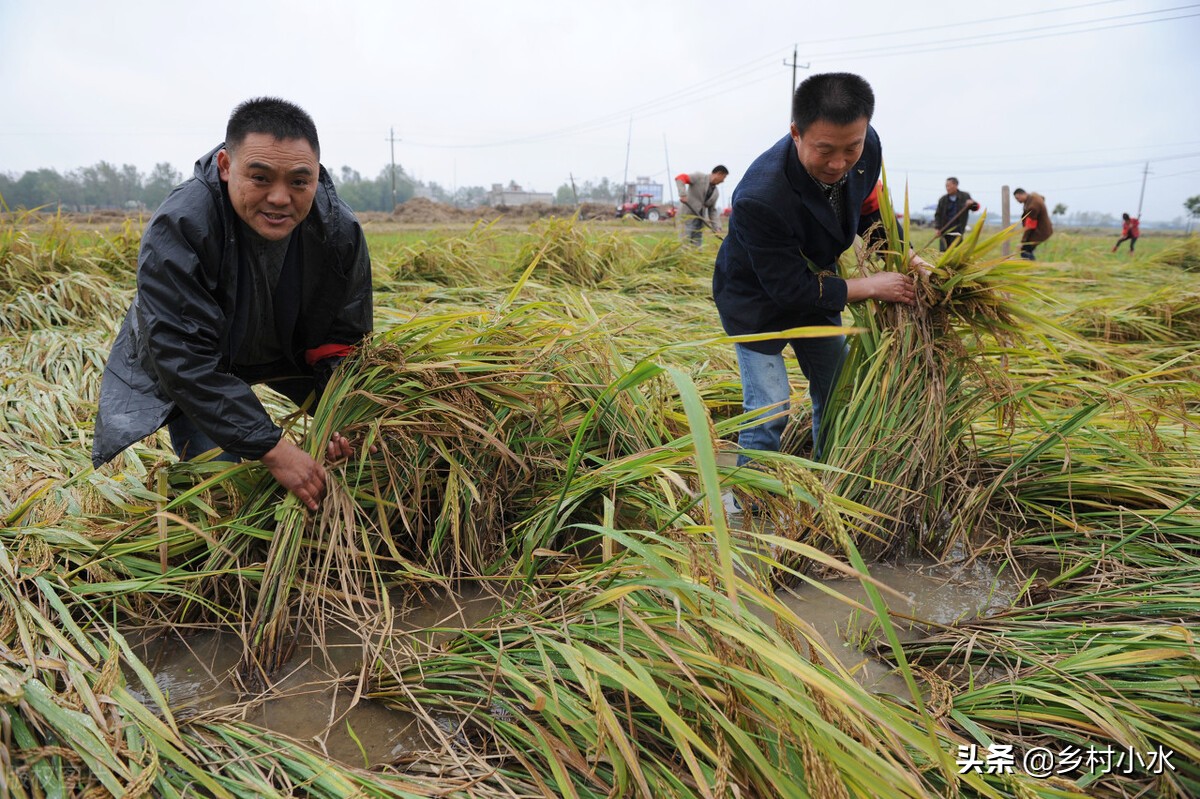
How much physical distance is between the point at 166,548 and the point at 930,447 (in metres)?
2.07

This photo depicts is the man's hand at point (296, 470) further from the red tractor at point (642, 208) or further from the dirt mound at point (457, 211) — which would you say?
the dirt mound at point (457, 211)

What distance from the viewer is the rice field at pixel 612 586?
1113 mm

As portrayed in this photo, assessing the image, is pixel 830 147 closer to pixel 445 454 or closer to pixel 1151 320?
pixel 445 454

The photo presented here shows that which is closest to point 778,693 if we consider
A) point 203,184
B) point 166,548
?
point 166,548

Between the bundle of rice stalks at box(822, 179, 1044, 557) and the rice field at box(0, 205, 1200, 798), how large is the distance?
11 millimetres

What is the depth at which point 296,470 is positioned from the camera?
1666 millimetres

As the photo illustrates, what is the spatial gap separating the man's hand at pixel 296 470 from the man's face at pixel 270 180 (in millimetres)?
507

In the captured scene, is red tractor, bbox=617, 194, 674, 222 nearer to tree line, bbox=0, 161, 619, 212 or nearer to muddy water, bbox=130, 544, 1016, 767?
tree line, bbox=0, 161, 619, 212

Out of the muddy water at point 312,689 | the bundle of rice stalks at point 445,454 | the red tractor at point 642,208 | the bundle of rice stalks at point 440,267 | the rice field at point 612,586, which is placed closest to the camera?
the rice field at point 612,586

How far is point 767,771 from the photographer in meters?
1.03

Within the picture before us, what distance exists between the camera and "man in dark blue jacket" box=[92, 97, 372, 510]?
5.11ft

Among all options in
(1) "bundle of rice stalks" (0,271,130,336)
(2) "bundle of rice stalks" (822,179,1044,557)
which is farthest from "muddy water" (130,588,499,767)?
(1) "bundle of rice stalks" (0,271,130,336)

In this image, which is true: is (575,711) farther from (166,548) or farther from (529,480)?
(166,548)

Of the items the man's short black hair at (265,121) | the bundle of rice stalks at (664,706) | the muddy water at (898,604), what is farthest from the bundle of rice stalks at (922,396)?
the man's short black hair at (265,121)
